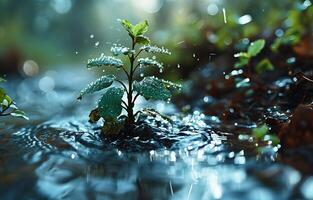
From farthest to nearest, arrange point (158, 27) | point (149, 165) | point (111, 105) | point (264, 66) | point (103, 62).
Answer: point (158, 27) → point (264, 66) → point (103, 62) → point (111, 105) → point (149, 165)

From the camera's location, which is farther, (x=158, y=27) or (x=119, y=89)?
(x=158, y=27)

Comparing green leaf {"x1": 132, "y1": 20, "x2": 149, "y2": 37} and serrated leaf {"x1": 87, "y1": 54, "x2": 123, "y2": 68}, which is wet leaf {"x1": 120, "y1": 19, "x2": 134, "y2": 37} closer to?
green leaf {"x1": 132, "y1": 20, "x2": 149, "y2": 37}

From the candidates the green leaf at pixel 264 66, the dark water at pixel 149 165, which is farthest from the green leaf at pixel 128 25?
the green leaf at pixel 264 66

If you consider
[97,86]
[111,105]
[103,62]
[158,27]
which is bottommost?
[111,105]

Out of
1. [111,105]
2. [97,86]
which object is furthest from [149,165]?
[97,86]

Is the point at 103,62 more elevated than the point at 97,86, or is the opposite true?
the point at 103,62

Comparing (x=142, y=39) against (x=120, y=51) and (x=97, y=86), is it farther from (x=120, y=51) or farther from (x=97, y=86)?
(x=97, y=86)

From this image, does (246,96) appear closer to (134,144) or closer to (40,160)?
(134,144)
